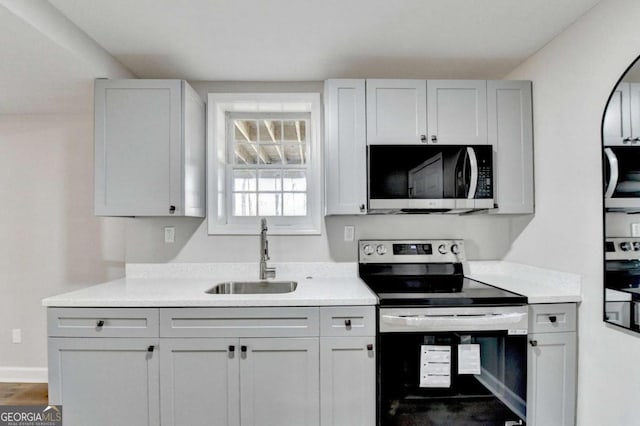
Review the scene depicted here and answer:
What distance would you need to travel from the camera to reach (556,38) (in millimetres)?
1938

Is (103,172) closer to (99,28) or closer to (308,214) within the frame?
(99,28)

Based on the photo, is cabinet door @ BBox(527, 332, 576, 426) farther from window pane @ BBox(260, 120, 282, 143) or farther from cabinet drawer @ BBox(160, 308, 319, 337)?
window pane @ BBox(260, 120, 282, 143)

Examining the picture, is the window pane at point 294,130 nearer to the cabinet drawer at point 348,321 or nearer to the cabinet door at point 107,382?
the cabinet drawer at point 348,321

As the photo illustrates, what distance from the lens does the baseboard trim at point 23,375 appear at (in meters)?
2.77

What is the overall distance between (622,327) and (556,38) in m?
1.58

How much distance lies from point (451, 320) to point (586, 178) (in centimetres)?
102

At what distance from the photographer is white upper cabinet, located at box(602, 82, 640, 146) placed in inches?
57.7

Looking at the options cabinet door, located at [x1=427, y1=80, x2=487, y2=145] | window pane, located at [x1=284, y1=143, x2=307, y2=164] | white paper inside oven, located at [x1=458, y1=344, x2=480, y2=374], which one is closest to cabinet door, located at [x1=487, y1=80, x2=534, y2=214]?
cabinet door, located at [x1=427, y1=80, x2=487, y2=145]

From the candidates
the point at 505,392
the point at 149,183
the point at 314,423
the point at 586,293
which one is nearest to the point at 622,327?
the point at 586,293


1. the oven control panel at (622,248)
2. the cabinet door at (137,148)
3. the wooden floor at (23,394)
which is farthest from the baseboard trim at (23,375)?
the oven control panel at (622,248)

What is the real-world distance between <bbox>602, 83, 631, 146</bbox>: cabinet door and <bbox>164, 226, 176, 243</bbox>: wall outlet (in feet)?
8.63

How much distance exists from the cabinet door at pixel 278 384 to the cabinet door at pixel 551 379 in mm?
1136

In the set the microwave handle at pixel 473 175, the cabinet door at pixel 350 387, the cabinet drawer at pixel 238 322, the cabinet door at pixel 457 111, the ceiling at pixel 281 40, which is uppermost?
the ceiling at pixel 281 40

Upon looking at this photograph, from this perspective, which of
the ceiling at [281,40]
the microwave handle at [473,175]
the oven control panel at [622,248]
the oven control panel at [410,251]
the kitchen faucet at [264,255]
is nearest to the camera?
the oven control panel at [622,248]
